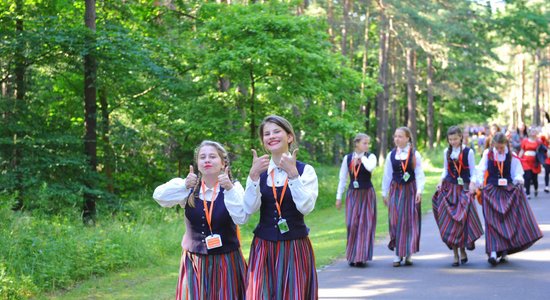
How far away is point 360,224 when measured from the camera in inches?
425

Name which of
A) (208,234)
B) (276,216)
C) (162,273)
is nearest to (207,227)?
(208,234)

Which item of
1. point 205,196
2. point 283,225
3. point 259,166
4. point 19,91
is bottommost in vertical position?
point 283,225

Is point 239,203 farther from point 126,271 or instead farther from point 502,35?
point 502,35

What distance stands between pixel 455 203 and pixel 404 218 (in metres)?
0.73

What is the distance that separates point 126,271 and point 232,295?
5580mm

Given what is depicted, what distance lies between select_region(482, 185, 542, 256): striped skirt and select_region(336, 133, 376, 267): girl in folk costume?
159 cm

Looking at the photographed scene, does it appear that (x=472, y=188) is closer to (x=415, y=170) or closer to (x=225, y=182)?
(x=415, y=170)

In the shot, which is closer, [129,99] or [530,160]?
[530,160]

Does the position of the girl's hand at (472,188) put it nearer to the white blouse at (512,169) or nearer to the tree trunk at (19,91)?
the white blouse at (512,169)

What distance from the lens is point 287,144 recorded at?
554 cm

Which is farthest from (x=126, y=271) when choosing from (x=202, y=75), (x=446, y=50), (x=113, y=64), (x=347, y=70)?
(x=446, y=50)

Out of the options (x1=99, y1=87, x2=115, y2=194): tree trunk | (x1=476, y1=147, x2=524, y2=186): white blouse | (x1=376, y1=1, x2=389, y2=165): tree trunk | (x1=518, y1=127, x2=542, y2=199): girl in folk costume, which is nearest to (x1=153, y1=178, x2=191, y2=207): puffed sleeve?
(x1=476, y1=147, x2=524, y2=186): white blouse

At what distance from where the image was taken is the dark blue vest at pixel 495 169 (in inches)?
414

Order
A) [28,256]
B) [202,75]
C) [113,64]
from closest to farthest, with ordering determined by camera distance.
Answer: [28,256]
[113,64]
[202,75]
